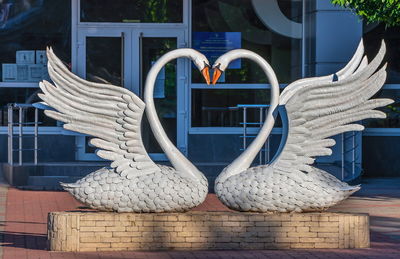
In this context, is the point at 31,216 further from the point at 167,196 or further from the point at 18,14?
the point at 18,14

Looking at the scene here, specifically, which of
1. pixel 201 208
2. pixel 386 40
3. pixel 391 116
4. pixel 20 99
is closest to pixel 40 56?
pixel 20 99

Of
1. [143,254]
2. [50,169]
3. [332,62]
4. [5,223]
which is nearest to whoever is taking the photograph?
[143,254]

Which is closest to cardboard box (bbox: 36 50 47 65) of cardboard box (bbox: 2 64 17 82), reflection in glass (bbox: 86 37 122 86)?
cardboard box (bbox: 2 64 17 82)

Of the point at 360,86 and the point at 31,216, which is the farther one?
the point at 31,216

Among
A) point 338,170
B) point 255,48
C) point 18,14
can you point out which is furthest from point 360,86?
point 18,14

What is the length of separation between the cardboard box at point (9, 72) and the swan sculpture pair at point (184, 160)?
9174 millimetres

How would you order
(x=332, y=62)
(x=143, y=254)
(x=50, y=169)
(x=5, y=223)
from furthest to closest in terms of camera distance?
(x=332, y=62) → (x=50, y=169) → (x=5, y=223) → (x=143, y=254)

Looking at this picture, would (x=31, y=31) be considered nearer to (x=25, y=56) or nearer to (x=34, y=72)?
(x=25, y=56)

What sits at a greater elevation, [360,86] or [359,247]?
[360,86]

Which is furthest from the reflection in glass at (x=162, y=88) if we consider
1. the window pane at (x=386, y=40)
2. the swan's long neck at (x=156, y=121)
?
the swan's long neck at (x=156, y=121)

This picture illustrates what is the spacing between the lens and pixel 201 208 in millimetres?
13602

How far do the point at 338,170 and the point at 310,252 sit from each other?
745 cm

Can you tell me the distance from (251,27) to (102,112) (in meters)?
9.31

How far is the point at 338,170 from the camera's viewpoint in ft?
55.2
